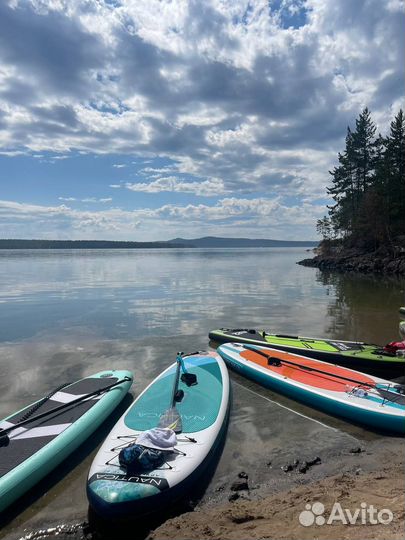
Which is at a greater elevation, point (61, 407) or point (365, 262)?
point (365, 262)

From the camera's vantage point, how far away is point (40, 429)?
20.2ft

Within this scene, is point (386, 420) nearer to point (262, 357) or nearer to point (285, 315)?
point (262, 357)

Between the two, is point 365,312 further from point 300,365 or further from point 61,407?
point 61,407

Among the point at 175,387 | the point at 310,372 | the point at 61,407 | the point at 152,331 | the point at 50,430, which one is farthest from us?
the point at 152,331

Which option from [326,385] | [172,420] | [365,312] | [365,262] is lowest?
[365,312]

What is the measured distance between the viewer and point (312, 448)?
621 cm

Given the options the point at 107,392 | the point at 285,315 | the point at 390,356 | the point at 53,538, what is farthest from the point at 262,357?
the point at 285,315

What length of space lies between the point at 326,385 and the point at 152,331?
26.9ft

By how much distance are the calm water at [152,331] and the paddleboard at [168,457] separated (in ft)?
1.53

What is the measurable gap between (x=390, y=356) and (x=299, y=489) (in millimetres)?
6271

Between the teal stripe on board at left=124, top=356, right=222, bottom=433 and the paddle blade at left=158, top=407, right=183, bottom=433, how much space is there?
97 mm

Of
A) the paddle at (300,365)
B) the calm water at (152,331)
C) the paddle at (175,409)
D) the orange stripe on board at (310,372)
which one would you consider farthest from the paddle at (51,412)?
the paddle at (300,365)

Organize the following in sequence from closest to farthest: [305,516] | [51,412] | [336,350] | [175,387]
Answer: [305,516] → [51,412] → [175,387] → [336,350]

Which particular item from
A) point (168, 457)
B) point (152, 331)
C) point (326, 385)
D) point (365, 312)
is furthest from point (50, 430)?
point (365, 312)
